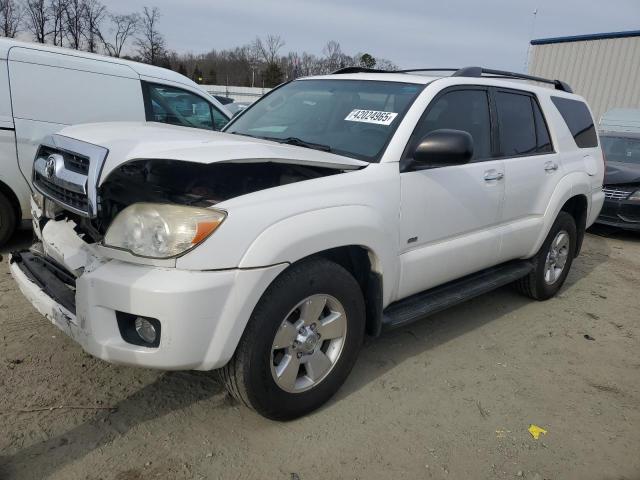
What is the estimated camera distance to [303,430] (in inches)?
106

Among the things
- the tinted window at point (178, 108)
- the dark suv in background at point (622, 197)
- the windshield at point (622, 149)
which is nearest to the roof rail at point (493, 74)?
the tinted window at point (178, 108)

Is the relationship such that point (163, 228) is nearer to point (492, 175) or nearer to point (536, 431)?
point (536, 431)

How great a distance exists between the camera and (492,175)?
3621 millimetres

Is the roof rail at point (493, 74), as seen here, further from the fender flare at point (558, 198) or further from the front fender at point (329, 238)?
the front fender at point (329, 238)

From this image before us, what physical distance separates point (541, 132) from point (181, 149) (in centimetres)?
316

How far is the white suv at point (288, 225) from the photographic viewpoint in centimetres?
221

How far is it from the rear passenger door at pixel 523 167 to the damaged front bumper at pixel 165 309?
2282 millimetres

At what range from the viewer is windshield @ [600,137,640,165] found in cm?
885

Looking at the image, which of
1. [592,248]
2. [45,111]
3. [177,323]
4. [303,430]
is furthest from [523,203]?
[45,111]

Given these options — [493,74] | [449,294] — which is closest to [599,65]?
[493,74]

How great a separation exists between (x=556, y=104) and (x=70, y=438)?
4439 millimetres

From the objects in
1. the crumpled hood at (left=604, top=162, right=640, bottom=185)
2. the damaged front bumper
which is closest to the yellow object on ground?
the damaged front bumper

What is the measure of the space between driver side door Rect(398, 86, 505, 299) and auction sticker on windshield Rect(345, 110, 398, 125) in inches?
7.4

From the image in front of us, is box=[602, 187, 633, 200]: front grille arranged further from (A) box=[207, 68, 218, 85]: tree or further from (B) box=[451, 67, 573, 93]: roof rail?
(A) box=[207, 68, 218, 85]: tree
